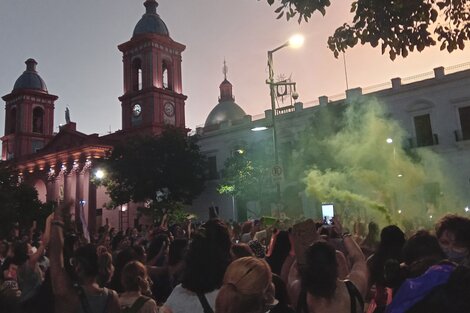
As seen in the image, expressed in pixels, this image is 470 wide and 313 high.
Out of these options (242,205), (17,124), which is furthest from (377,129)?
(17,124)

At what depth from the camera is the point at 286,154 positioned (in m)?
34.4

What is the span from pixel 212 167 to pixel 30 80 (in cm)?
3331

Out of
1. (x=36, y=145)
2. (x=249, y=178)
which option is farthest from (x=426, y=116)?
(x=36, y=145)

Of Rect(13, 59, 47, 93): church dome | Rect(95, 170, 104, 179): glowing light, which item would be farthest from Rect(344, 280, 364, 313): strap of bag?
Rect(13, 59, 47, 93): church dome

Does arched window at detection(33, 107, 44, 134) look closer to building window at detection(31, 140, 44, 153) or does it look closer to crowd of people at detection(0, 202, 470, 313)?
building window at detection(31, 140, 44, 153)

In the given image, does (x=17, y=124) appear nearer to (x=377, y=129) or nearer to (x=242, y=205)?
(x=242, y=205)

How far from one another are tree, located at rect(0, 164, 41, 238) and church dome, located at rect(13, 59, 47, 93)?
2220cm

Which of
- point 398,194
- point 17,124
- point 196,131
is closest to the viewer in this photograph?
point 398,194

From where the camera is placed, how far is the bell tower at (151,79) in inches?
1695

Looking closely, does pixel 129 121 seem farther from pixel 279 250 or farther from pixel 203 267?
pixel 203 267

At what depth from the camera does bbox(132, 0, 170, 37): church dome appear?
45594mm

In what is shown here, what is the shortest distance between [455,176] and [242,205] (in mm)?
15979

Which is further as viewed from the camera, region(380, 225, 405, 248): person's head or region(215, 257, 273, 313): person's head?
region(380, 225, 405, 248): person's head

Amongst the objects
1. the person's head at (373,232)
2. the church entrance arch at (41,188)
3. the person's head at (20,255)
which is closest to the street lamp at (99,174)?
the church entrance arch at (41,188)
